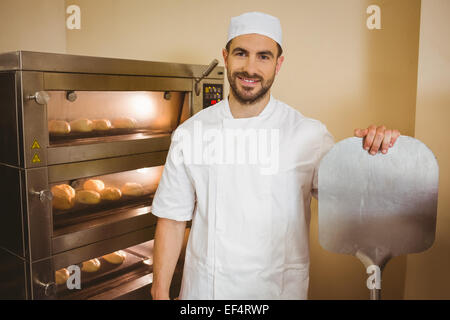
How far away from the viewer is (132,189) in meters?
1.66

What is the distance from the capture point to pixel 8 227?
51.5 inches

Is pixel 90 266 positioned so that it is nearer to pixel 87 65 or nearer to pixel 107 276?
pixel 107 276

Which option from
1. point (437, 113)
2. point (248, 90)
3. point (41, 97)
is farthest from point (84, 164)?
point (437, 113)

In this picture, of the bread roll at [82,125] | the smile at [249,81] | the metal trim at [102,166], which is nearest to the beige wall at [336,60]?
the smile at [249,81]

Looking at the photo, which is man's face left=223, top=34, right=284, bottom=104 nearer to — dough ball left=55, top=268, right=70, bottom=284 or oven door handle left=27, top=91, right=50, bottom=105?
oven door handle left=27, top=91, right=50, bottom=105

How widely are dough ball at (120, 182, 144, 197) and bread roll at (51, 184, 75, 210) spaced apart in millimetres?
249

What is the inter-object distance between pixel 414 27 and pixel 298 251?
1.04m

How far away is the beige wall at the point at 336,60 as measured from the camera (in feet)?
4.65

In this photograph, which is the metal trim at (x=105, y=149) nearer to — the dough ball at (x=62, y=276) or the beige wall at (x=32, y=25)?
the dough ball at (x=62, y=276)

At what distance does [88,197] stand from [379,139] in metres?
1.12

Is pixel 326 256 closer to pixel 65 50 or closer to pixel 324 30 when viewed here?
pixel 324 30

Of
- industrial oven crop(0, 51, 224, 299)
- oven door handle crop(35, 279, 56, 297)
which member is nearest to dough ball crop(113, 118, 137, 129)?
industrial oven crop(0, 51, 224, 299)

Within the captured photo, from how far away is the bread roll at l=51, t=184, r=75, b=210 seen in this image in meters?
1.39
